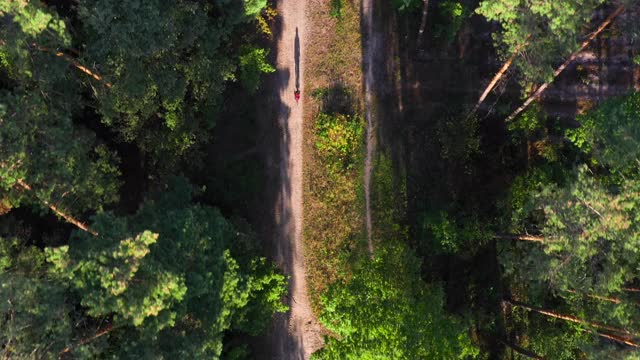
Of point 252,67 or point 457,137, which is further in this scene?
point 457,137

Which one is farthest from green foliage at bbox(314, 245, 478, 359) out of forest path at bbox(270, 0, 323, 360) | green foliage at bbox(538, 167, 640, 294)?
forest path at bbox(270, 0, 323, 360)

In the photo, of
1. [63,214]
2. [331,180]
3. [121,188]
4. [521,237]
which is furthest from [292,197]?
[521,237]

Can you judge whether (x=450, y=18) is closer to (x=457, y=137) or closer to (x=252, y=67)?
(x=457, y=137)

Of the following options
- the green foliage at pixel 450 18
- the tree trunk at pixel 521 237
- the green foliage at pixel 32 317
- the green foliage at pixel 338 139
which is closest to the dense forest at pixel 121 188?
the green foliage at pixel 32 317

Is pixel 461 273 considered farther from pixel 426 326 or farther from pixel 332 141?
pixel 332 141

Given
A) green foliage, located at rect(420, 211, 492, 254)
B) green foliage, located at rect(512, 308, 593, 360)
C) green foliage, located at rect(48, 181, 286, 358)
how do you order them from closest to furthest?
green foliage, located at rect(48, 181, 286, 358), green foliage, located at rect(512, 308, 593, 360), green foliage, located at rect(420, 211, 492, 254)

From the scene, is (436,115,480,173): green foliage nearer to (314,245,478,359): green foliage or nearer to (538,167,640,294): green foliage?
(538,167,640,294): green foliage

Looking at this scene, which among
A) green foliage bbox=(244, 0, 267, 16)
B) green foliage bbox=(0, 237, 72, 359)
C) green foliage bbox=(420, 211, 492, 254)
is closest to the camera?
green foliage bbox=(0, 237, 72, 359)
